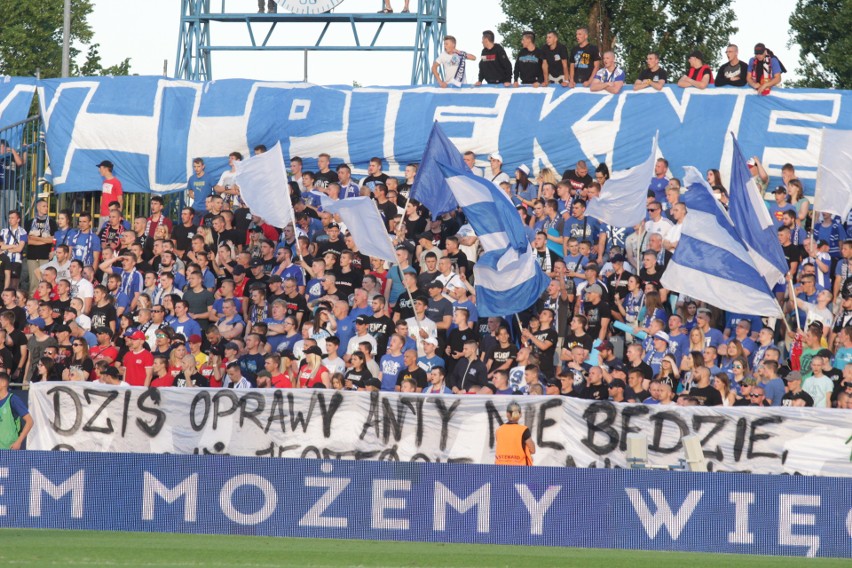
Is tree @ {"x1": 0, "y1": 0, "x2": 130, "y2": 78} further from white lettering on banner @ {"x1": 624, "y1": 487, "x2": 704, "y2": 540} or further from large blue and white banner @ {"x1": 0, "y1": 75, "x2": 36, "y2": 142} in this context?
white lettering on banner @ {"x1": 624, "y1": 487, "x2": 704, "y2": 540}

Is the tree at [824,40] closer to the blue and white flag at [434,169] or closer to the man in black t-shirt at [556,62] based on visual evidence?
the man in black t-shirt at [556,62]

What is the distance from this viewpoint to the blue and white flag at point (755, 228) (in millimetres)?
19000

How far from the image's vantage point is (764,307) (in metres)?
18.9

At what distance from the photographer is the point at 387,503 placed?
615 inches

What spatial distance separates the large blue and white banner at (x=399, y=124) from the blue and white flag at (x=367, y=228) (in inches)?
183

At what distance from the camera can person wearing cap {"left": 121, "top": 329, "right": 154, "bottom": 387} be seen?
19953mm

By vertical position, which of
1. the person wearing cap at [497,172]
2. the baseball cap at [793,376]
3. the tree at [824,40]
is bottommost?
the baseball cap at [793,376]

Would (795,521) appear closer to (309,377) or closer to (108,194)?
(309,377)

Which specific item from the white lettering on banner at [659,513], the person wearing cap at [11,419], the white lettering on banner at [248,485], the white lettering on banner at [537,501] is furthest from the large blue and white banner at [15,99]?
the white lettering on banner at [659,513]

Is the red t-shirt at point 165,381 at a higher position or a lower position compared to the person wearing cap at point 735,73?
lower

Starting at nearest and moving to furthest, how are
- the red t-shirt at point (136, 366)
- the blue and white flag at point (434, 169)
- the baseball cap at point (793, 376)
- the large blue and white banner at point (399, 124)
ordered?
the baseball cap at point (793, 376)
the red t-shirt at point (136, 366)
the blue and white flag at point (434, 169)
the large blue and white banner at point (399, 124)

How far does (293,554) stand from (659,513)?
13.0 feet

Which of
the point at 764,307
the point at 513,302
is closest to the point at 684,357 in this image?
the point at 764,307

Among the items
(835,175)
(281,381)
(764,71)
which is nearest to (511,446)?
(281,381)
